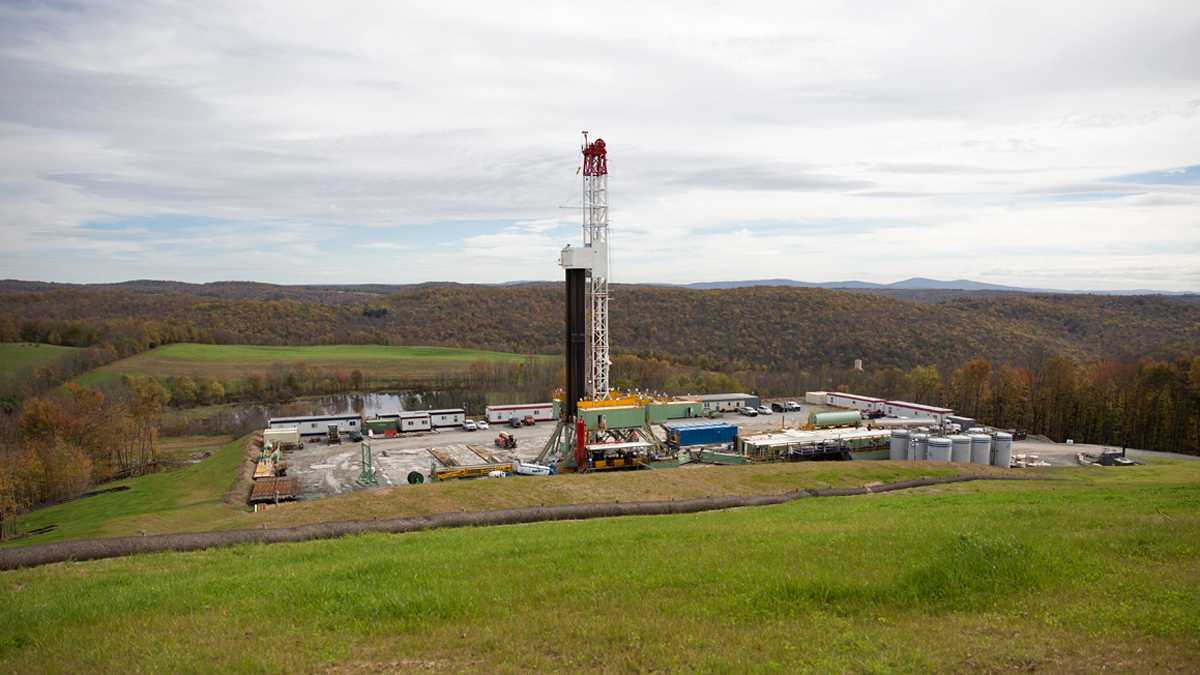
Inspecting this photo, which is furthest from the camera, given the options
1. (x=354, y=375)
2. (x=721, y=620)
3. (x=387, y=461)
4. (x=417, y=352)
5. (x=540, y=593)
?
(x=417, y=352)

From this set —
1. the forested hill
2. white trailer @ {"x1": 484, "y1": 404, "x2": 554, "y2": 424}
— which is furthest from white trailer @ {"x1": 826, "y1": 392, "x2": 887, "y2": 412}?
the forested hill

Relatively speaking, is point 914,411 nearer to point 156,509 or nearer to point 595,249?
point 595,249

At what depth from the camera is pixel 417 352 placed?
10256 centimetres

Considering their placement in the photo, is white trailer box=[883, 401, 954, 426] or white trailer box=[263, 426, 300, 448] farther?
white trailer box=[883, 401, 954, 426]

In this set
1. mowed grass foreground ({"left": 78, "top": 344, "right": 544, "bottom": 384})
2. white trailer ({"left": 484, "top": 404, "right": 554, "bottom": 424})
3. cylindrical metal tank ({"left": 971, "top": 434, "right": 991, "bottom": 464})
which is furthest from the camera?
mowed grass foreground ({"left": 78, "top": 344, "right": 544, "bottom": 384})

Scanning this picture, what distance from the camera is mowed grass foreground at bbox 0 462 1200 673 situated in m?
7.80

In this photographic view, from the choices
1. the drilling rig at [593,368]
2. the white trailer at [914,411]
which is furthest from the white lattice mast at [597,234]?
the white trailer at [914,411]

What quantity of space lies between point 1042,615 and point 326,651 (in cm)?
895

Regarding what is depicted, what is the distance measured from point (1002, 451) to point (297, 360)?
8163cm

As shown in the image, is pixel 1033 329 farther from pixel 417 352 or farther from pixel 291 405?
pixel 291 405

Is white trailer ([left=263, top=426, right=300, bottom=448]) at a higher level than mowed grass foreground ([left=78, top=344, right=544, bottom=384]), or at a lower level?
lower

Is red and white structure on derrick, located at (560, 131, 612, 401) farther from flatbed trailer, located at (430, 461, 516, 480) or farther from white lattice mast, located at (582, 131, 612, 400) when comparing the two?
flatbed trailer, located at (430, 461, 516, 480)

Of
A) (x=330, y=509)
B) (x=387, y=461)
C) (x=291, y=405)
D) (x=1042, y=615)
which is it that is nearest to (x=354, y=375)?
(x=291, y=405)

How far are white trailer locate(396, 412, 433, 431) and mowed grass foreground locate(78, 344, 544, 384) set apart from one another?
130 feet
